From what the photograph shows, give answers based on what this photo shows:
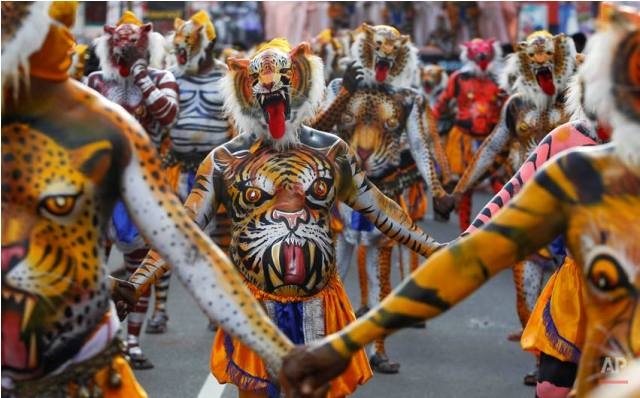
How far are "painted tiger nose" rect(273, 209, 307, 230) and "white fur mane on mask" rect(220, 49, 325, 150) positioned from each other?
1.02 feet

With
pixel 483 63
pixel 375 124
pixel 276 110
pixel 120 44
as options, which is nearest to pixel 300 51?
pixel 276 110

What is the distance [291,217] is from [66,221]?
1854mm

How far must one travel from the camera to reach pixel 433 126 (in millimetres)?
9430

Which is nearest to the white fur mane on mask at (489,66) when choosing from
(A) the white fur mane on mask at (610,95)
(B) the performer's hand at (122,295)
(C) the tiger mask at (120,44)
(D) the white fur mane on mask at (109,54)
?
(D) the white fur mane on mask at (109,54)

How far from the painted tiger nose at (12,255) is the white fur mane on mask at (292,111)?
6.82ft

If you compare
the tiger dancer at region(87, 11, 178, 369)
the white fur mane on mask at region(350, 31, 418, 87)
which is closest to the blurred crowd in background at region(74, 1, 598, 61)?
the white fur mane on mask at region(350, 31, 418, 87)

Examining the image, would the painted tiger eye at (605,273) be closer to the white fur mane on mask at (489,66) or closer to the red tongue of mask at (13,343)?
the red tongue of mask at (13,343)

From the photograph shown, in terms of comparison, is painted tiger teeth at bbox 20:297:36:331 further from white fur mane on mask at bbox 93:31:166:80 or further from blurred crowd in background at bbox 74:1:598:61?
blurred crowd in background at bbox 74:1:598:61

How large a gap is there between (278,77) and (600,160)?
2431mm

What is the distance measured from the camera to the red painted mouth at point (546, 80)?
8.55 m

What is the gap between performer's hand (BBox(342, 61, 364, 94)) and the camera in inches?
353

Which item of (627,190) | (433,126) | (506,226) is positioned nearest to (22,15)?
(506,226)

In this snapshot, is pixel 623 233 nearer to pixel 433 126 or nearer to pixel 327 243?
pixel 327 243

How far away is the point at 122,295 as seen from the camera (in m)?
4.70
